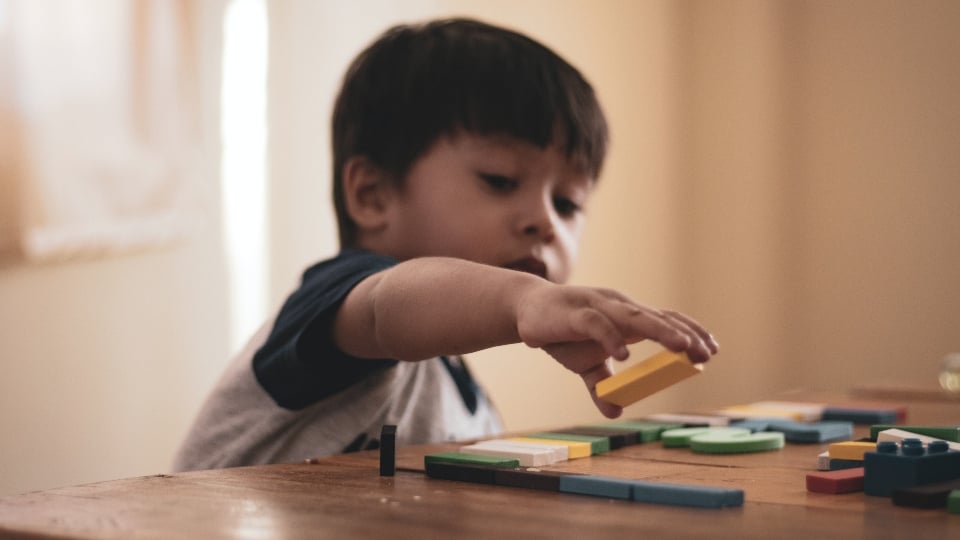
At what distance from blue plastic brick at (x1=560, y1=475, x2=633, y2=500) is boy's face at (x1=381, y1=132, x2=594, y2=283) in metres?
0.52

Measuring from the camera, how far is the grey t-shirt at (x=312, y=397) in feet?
2.60

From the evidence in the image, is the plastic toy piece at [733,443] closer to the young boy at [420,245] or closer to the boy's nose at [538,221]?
the young boy at [420,245]

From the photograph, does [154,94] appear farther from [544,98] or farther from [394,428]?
[394,428]

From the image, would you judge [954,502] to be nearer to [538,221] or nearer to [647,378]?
[647,378]

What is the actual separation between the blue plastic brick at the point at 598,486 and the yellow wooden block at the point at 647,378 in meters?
0.04

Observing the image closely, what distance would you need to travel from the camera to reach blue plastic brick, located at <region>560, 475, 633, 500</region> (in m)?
0.49

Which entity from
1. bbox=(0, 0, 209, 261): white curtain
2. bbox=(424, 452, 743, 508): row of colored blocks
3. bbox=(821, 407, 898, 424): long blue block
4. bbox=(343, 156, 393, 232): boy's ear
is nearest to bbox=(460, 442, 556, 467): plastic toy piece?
bbox=(424, 452, 743, 508): row of colored blocks

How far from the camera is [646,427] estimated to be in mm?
772

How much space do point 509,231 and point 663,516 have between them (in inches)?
23.1

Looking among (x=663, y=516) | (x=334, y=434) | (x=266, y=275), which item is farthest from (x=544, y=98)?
(x=266, y=275)

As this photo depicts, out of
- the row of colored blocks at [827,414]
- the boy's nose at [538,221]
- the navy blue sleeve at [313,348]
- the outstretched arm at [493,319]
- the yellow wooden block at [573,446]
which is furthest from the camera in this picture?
the boy's nose at [538,221]

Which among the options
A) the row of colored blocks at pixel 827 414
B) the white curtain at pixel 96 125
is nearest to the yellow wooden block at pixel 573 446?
the row of colored blocks at pixel 827 414

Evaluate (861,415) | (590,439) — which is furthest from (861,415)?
(590,439)

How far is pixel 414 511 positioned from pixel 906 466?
0.23 m
